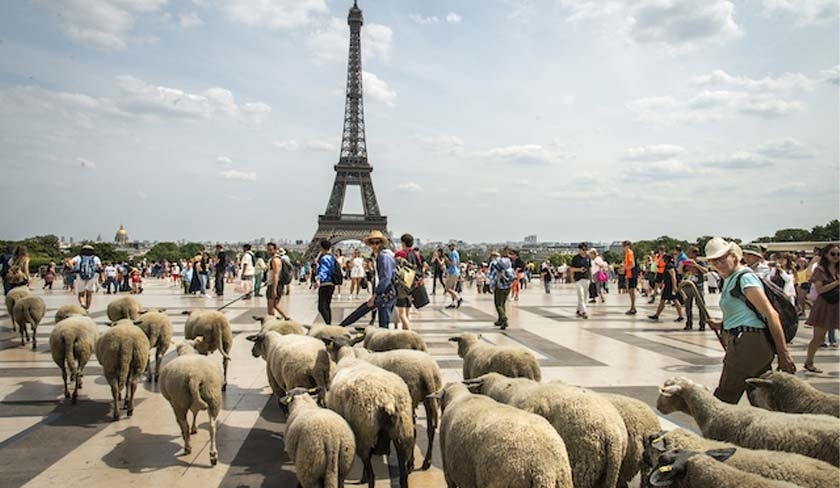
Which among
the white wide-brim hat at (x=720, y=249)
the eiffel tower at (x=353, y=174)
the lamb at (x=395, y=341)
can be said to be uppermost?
the eiffel tower at (x=353, y=174)

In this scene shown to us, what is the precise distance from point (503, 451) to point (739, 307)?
8.35 ft

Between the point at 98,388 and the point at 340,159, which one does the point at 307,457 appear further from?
the point at 340,159

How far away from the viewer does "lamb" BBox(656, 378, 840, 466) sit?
3.33 m

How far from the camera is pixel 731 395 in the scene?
14.6 feet

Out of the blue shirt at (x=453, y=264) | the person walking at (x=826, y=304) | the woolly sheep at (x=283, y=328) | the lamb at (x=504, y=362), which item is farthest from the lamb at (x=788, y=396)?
the blue shirt at (x=453, y=264)

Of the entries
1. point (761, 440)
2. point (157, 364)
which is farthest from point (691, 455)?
point (157, 364)

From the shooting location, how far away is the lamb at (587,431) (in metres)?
3.52

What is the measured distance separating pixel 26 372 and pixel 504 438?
787 cm

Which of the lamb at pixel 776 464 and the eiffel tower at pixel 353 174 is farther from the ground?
the eiffel tower at pixel 353 174

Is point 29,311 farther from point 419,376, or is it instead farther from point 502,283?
point 502,283

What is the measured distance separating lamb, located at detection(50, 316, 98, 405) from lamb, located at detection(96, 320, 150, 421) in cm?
67

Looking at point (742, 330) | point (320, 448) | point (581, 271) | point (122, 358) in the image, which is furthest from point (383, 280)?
point (581, 271)

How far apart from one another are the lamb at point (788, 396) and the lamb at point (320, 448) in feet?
10.4

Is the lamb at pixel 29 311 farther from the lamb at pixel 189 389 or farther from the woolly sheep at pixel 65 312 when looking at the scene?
the lamb at pixel 189 389
